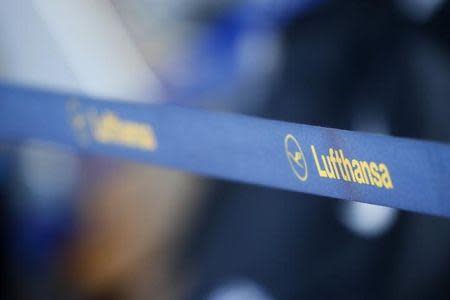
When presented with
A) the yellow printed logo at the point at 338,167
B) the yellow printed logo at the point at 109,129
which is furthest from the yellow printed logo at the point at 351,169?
the yellow printed logo at the point at 109,129

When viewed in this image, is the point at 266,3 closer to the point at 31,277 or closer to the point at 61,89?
the point at 61,89

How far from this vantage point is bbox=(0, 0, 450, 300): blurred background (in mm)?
1248

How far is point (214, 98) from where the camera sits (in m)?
1.44

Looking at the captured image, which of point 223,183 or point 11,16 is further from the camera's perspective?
point 11,16

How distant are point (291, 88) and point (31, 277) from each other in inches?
26.1

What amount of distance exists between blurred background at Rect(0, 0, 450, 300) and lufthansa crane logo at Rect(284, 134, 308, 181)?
65 millimetres

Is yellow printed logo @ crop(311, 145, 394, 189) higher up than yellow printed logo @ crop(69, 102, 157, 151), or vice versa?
yellow printed logo @ crop(69, 102, 157, 151)

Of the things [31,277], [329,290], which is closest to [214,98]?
[329,290]

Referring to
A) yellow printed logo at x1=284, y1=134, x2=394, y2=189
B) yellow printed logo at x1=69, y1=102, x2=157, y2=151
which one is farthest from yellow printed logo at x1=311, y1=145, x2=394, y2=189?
yellow printed logo at x1=69, y1=102, x2=157, y2=151

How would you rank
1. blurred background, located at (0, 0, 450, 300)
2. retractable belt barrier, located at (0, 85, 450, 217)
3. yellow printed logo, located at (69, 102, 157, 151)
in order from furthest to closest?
yellow printed logo, located at (69, 102, 157, 151) → blurred background, located at (0, 0, 450, 300) → retractable belt barrier, located at (0, 85, 450, 217)

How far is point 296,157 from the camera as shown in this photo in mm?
1264

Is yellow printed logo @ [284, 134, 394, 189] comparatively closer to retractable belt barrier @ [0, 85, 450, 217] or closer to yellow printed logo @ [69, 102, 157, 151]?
retractable belt barrier @ [0, 85, 450, 217]

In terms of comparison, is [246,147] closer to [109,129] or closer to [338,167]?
[338,167]

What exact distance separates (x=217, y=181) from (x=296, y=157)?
25cm
